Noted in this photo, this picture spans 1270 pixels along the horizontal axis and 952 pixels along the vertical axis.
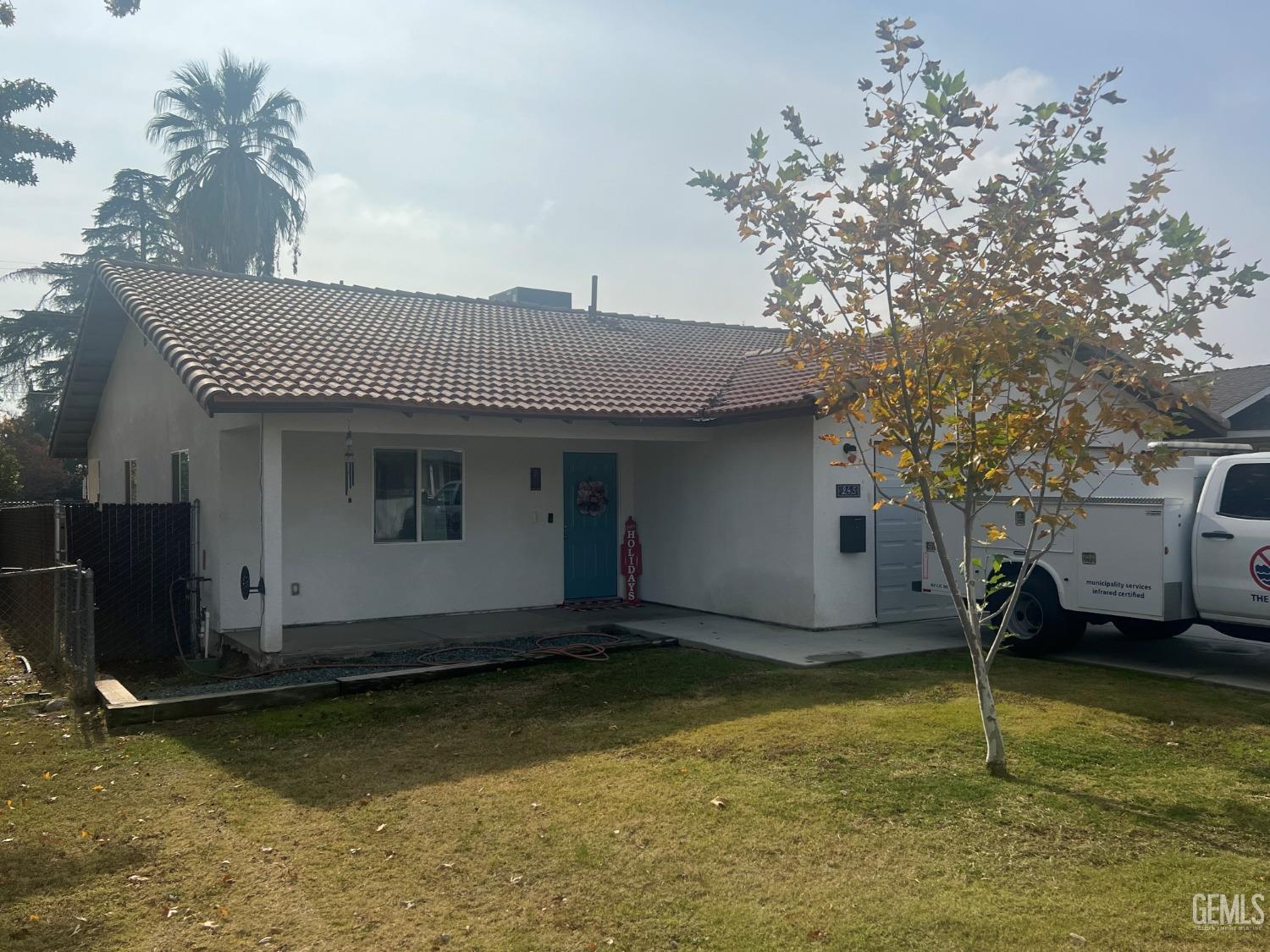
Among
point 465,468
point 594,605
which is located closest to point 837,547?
point 594,605

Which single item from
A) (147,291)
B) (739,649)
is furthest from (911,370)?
(147,291)

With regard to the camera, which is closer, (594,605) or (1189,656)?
(1189,656)

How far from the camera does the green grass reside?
443cm

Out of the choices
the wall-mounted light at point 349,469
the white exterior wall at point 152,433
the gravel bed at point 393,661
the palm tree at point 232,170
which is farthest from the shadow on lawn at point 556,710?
the palm tree at point 232,170

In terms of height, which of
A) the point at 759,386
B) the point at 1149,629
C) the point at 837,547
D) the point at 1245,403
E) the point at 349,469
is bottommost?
the point at 1149,629

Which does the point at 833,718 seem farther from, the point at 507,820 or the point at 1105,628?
the point at 1105,628

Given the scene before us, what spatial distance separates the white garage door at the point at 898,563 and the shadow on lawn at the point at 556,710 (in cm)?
209

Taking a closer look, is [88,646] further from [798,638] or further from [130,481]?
[130,481]

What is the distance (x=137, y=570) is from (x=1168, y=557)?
11.3m

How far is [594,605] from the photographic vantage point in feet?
48.2

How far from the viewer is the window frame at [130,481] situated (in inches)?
666

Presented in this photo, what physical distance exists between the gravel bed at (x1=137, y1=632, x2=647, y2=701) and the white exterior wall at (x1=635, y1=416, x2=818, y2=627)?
2.08 metres

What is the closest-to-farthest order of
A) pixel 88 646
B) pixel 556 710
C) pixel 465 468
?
pixel 556 710 → pixel 88 646 → pixel 465 468

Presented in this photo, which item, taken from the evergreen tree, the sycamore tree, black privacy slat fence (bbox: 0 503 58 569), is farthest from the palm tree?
the sycamore tree
